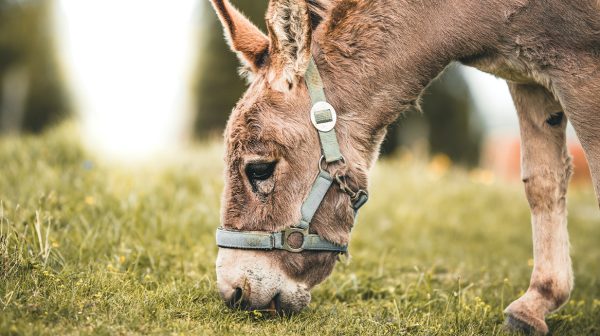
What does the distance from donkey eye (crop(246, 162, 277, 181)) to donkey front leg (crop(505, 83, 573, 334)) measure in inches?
64.5

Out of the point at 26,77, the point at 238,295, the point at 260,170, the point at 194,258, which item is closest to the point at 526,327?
the point at 238,295

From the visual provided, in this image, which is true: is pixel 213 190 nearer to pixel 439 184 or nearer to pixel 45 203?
pixel 45 203

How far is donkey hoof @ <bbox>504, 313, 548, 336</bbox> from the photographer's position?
3.24 meters

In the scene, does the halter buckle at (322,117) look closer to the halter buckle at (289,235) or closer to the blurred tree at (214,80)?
the halter buckle at (289,235)

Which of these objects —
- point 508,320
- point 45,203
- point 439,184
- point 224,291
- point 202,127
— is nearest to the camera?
point 224,291

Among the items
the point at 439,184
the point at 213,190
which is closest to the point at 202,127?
the point at 439,184

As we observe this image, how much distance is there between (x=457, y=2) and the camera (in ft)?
10.1

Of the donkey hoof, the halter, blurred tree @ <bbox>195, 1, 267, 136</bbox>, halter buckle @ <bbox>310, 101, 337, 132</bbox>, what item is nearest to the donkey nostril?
the halter

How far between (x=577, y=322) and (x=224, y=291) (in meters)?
2.14

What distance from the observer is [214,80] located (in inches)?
775

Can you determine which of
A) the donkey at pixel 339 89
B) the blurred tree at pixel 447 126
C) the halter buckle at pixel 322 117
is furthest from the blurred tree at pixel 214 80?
the halter buckle at pixel 322 117

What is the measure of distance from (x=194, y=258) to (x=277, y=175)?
1314mm

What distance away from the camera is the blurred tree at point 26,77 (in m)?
30.0

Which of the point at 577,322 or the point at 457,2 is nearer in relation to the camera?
the point at 457,2
